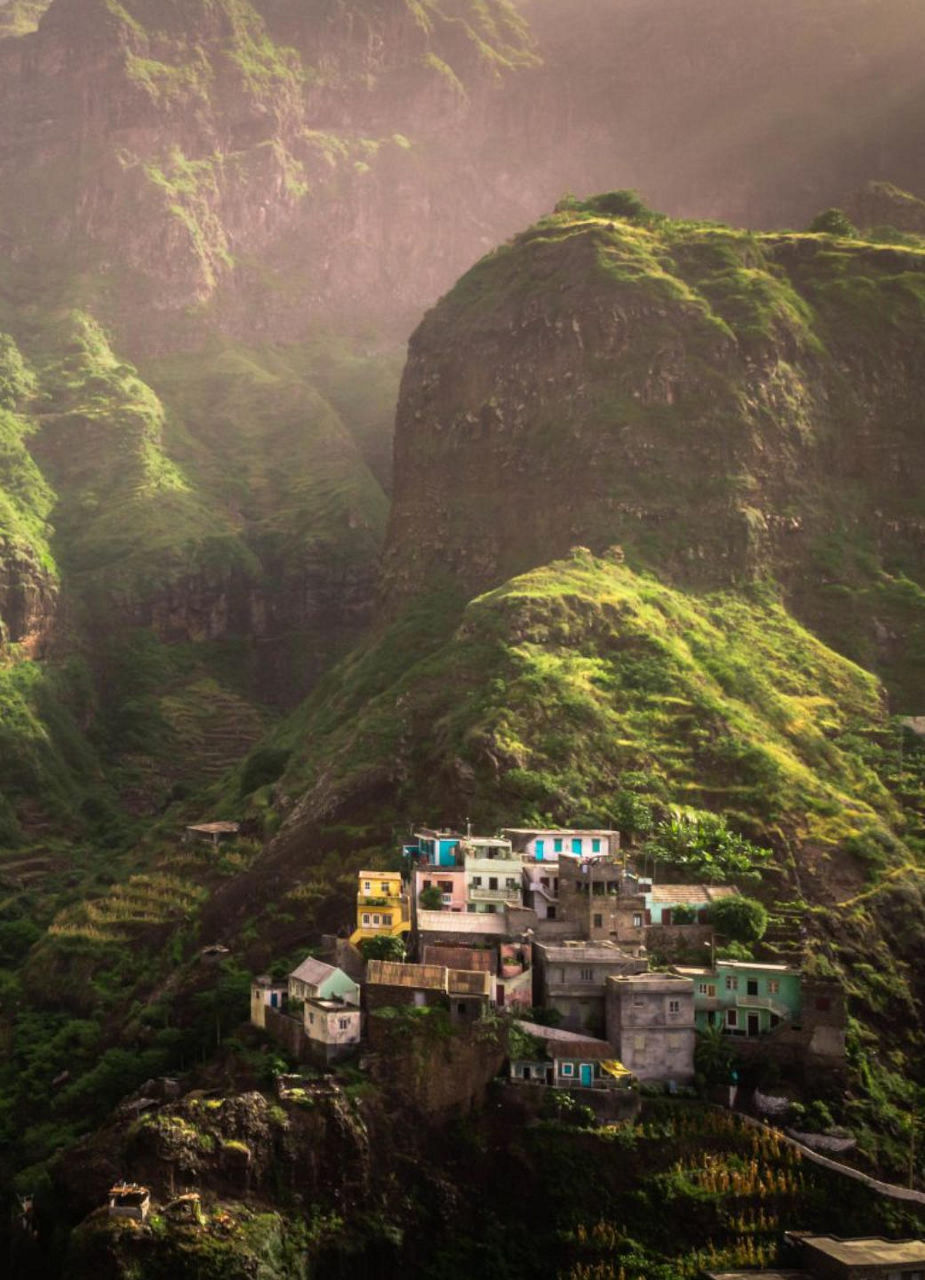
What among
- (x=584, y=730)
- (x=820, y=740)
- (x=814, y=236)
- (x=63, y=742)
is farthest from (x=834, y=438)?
(x=63, y=742)

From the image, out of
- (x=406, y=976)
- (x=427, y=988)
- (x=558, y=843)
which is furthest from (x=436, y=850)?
(x=427, y=988)

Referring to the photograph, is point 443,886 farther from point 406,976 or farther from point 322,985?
point 322,985

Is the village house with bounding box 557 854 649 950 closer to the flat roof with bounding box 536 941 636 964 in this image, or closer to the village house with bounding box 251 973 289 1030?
the flat roof with bounding box 536 941 636 964

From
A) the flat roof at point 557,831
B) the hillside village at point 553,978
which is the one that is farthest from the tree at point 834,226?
the hillside village at point 553,978

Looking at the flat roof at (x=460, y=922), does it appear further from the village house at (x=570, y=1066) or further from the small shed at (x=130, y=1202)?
the small shed at (x=130, y=1202)

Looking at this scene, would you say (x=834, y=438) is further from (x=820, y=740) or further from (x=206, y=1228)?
(x=206, y=1228)
